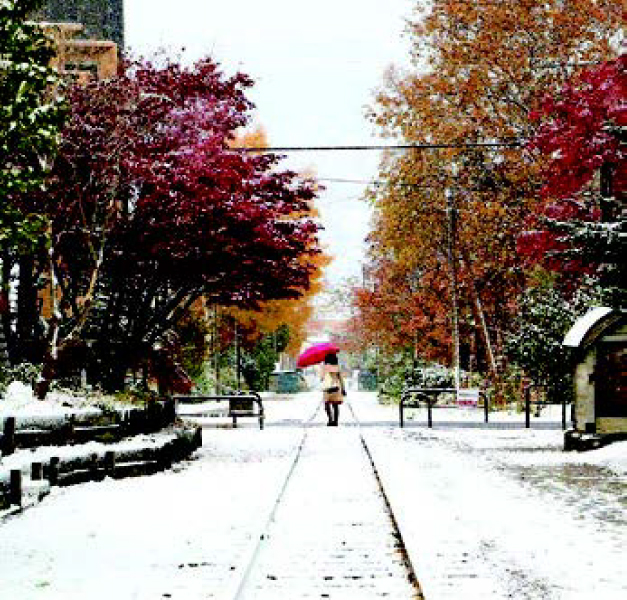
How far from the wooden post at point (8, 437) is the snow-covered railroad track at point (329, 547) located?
341cm

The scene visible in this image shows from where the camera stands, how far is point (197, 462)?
1767 centimetres

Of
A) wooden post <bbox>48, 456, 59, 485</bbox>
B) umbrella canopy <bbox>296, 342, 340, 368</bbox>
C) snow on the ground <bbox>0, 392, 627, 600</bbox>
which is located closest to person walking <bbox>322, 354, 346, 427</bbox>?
umbrella canopy <bbox>296, 342, 340, 368</bbox>

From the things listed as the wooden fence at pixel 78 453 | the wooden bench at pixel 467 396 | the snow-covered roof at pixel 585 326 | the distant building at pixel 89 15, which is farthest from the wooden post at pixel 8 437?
the distant building at pixel 89 15

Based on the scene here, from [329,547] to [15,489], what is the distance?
4.00 metres

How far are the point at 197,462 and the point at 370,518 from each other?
730 cm

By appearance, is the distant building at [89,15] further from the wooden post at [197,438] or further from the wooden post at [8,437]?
the wooden post at [8,437]

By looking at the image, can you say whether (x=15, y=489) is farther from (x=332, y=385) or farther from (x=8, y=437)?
(x=332, y=385)

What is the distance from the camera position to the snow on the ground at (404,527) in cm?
747

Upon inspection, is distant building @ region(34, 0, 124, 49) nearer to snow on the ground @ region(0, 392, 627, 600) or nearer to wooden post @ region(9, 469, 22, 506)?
snow on the ground @ region(0, 392, 627, 600)

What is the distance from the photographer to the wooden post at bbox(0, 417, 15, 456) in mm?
13555

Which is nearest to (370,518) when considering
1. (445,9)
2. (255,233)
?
(255,233)

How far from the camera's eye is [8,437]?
44.9ft

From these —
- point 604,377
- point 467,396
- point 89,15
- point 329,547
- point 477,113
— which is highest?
point 89,15

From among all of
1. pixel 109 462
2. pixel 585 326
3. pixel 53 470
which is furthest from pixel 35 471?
pixel 585 326
